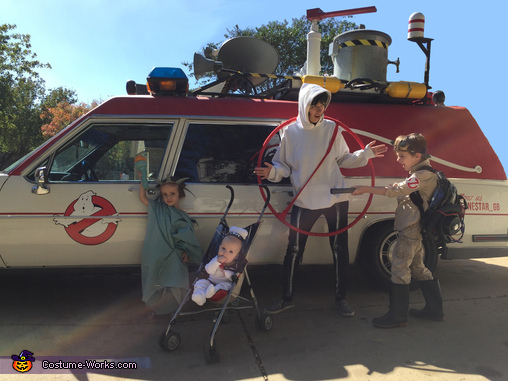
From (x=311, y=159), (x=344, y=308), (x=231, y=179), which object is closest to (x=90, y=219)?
(x=231, y=179)

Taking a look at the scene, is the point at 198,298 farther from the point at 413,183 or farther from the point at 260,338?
the point at 413,183

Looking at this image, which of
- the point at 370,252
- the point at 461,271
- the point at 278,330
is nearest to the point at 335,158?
the point at 370,252

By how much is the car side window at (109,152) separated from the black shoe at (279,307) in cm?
165

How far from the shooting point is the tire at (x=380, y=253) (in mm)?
3986

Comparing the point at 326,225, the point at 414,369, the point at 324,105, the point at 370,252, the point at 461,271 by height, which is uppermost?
the point at 324,105

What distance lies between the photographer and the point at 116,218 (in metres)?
3.55

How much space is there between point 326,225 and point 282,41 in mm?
15034

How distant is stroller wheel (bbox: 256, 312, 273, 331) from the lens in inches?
129

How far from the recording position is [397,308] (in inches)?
131

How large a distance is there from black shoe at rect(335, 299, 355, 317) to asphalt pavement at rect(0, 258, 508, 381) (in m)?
0.06

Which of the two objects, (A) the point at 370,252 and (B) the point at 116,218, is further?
(A) the point at 370,252

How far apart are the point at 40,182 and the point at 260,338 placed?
92.9 inches

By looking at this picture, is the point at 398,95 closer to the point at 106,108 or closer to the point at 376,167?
the point at 376,167

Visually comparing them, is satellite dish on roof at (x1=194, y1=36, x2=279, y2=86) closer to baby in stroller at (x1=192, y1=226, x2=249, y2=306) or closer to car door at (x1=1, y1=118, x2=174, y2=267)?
car door at (x1=1, y1=118, x2=174, y2=267)
